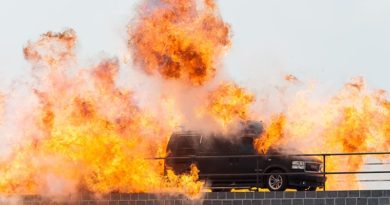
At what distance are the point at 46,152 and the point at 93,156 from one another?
1727mm

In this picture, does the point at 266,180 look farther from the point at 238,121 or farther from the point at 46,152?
the point at 46,152

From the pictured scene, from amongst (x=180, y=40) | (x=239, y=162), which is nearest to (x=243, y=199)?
(x=239, y=162)

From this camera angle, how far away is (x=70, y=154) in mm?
28781

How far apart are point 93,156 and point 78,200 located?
5.11 feet

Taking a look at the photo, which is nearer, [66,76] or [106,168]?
[106,168]

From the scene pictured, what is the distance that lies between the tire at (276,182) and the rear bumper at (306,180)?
19 centimetres

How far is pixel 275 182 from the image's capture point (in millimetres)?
28547

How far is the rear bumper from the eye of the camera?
28.6 meters

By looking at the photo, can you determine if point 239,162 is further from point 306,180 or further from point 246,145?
point 306,180

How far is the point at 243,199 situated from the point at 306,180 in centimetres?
282

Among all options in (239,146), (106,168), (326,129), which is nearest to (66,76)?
(106,168)

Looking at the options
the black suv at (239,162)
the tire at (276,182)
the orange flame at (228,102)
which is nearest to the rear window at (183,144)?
the black suv at (239,162)

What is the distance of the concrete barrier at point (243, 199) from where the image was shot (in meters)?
25.6

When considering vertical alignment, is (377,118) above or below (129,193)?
above
